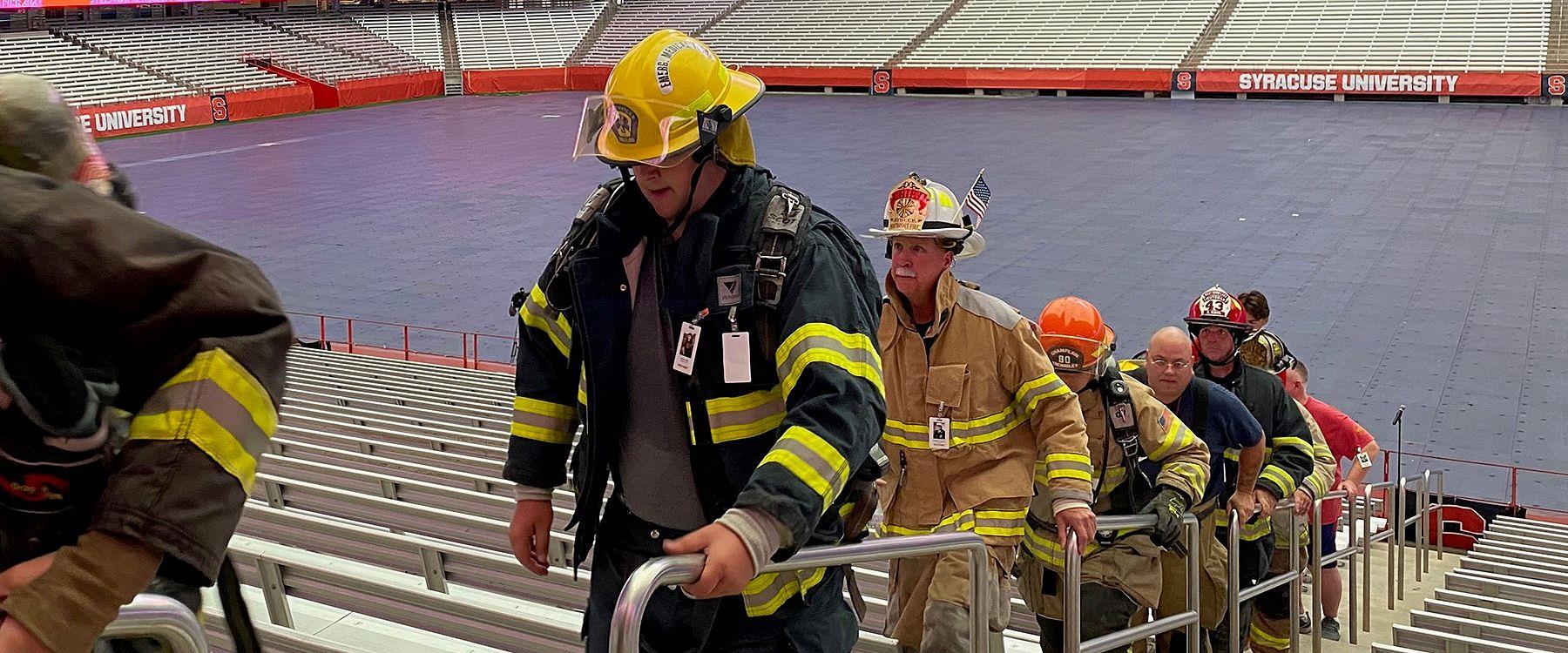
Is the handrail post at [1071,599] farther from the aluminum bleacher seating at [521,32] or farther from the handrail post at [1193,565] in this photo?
the aluminum bleacher seating at [521,32]

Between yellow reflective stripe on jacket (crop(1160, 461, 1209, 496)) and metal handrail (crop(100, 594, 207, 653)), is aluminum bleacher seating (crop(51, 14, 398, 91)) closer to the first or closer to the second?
yellow reflective stripe on jacket (crop(1160, 461, 1209, 496))

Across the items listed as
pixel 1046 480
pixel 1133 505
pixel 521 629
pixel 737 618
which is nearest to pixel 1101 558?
pixel 1133 505

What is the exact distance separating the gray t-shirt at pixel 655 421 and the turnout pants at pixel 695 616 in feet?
0.19

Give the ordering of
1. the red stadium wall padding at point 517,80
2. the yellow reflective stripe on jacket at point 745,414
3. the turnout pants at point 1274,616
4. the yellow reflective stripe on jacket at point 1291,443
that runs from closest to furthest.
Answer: the yellow reflective stripe on jacket at point 745,414 < the yellow reflective stripe on jacket at point 1291,443 < the turnout pants at point 1274,616 < the red stadium wall padding at point 517,80

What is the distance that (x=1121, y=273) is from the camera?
17.4 m

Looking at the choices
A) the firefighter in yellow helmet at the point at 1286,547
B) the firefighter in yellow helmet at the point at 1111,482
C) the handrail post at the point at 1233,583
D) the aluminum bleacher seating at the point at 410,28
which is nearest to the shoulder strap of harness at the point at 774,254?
the firefighter in yellow helmet at the point at 1111,482

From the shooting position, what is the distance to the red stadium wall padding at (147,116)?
33.2 m

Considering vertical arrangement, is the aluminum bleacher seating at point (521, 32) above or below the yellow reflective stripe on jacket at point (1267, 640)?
above

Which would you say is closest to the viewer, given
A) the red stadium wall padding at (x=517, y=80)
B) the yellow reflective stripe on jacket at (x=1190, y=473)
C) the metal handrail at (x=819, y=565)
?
the metal handrail at (x=819, y=565)

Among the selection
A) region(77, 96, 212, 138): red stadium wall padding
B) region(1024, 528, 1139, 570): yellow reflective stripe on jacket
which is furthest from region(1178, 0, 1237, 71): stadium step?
region(1024, 528, 1139, 570): yellow reflective stripe on jacket

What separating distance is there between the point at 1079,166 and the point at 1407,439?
15731 mm

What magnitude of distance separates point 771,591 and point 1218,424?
3186 millimetres

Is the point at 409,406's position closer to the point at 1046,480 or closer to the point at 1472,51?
the point at 1046,480

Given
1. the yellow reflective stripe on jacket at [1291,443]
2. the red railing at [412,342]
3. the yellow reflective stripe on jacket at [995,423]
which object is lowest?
the red railing at [412,342]
